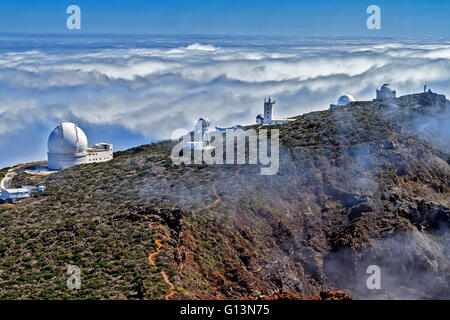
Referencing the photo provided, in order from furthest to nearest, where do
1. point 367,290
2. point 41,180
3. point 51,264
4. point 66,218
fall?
point 41,180 → point 66,218 → point 367,290 → point 51,264

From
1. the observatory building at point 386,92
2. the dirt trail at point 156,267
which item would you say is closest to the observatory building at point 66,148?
the dirt trail at point 156,267

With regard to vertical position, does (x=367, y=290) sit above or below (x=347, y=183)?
below

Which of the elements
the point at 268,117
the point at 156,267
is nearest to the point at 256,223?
the point at 156,267

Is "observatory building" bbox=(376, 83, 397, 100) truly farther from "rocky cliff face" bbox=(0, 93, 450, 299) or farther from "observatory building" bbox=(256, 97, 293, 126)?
"rocky cliff face" bbox=(0, 93, 450, 299)

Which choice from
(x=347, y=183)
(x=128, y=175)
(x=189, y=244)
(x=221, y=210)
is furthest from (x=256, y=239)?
(x=128, y=175)

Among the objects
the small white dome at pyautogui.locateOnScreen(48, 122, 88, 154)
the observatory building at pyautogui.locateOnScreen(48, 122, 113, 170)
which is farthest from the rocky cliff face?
the small white dome at pyautogui.locateOnScreen(48, 122, 88, 154)
